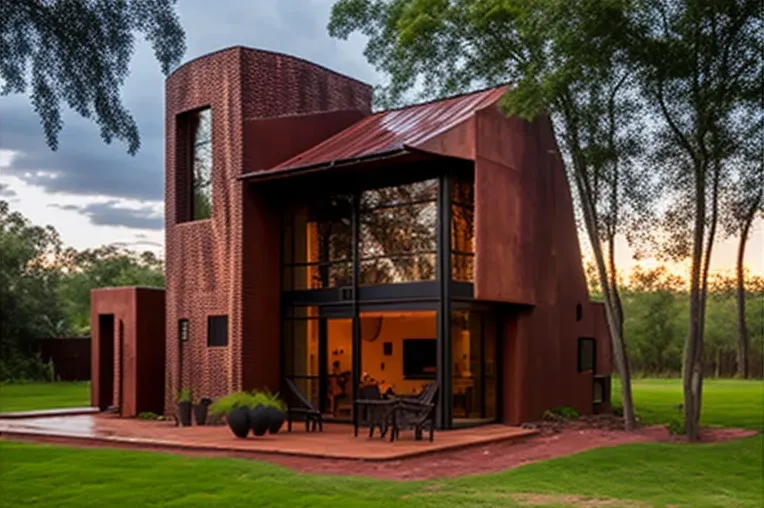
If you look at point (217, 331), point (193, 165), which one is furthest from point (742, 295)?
point (217, 331)

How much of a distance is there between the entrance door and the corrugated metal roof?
105 inches

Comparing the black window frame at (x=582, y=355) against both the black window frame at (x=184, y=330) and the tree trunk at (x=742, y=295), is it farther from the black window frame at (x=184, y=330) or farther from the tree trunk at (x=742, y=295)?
the black window frame at (x=184, y=330)

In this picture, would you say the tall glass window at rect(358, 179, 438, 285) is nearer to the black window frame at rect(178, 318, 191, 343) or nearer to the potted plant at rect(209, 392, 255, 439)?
the potted plant at rect(209, 392, 255, 439)

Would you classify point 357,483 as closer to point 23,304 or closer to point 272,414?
point 272,414

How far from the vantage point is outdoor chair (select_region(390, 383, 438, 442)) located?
13133 millimetres

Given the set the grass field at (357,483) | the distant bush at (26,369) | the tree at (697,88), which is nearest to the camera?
the grass field at (357,483)

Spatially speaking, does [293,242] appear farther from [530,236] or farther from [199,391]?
[530,236]

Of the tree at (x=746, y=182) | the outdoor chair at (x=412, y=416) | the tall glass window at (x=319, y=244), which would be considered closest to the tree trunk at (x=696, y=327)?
the tree at (x=746, y=182)

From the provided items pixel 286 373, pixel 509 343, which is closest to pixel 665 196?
pixel 509 343

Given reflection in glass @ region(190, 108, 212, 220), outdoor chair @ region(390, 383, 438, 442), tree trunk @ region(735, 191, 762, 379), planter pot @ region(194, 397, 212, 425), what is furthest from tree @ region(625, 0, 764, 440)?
reflection in glass @ region(190, 108, 212, 220)

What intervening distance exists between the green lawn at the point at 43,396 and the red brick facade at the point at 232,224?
5.64 metres

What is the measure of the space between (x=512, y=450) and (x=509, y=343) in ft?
11.1

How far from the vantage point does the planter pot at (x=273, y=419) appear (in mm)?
13633

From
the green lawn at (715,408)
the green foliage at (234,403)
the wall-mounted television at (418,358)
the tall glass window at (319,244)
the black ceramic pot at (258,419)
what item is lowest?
the green lawn at (715,408)
